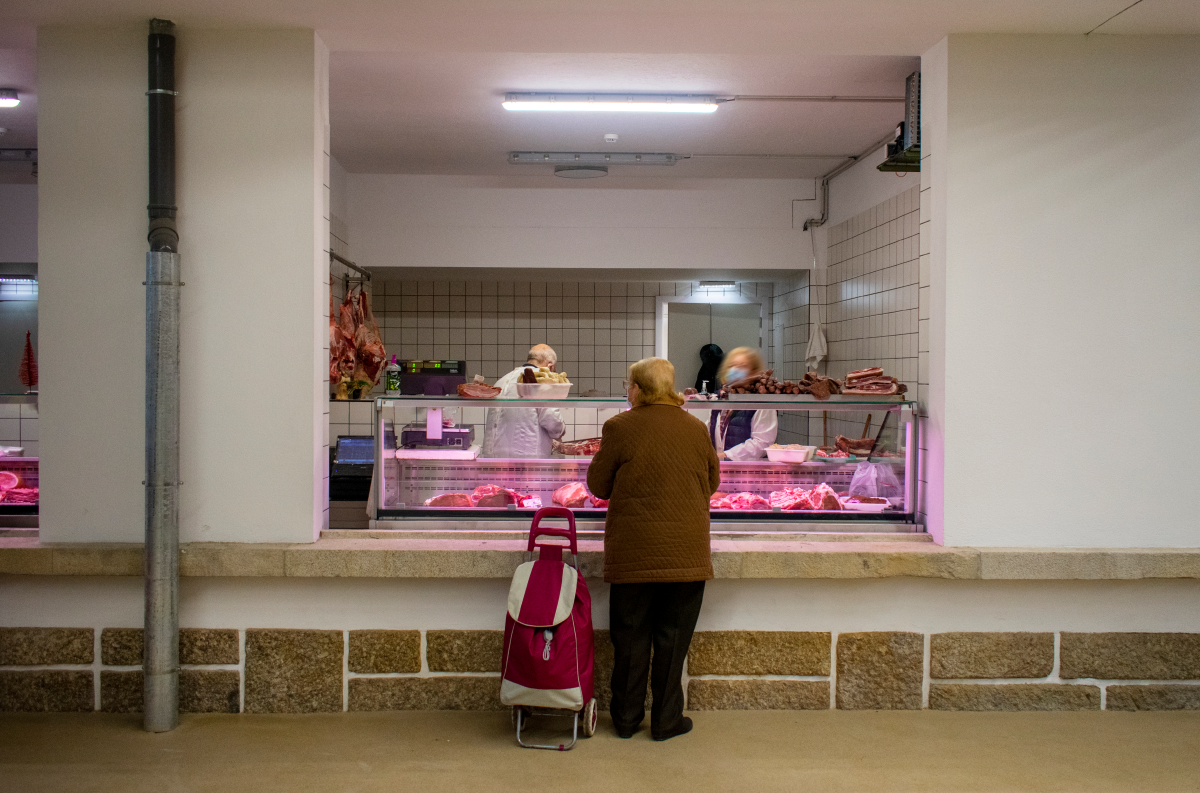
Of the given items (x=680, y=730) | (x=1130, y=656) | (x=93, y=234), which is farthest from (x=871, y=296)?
(x=93, y=234)

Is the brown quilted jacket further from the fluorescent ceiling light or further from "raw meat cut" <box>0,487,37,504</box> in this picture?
"raw meat cut" <box>0,487,37,504</box>

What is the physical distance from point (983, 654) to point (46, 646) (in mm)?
3998

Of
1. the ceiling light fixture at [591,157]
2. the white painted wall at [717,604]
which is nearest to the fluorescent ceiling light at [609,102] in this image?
the ceiling light fixture at [591,157]

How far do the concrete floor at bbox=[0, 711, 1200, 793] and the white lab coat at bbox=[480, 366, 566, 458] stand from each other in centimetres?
116

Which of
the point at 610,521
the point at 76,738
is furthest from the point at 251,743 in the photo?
the point at 610,521

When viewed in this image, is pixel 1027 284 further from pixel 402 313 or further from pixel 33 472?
pixel 402 313

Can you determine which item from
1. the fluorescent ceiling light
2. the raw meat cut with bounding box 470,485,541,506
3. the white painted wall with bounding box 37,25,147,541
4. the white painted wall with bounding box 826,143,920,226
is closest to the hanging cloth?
the white painted wall with bounding box 826,143,920,226

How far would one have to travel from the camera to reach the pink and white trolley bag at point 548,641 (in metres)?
3.17

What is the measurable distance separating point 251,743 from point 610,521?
164cm

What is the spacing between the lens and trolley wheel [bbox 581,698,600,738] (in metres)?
3.33

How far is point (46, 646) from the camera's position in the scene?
3.61 meters

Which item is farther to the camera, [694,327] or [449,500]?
[694,327]

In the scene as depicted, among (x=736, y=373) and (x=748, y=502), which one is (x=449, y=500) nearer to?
(x=748, y=502)

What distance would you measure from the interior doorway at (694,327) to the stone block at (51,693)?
18.2 feet
